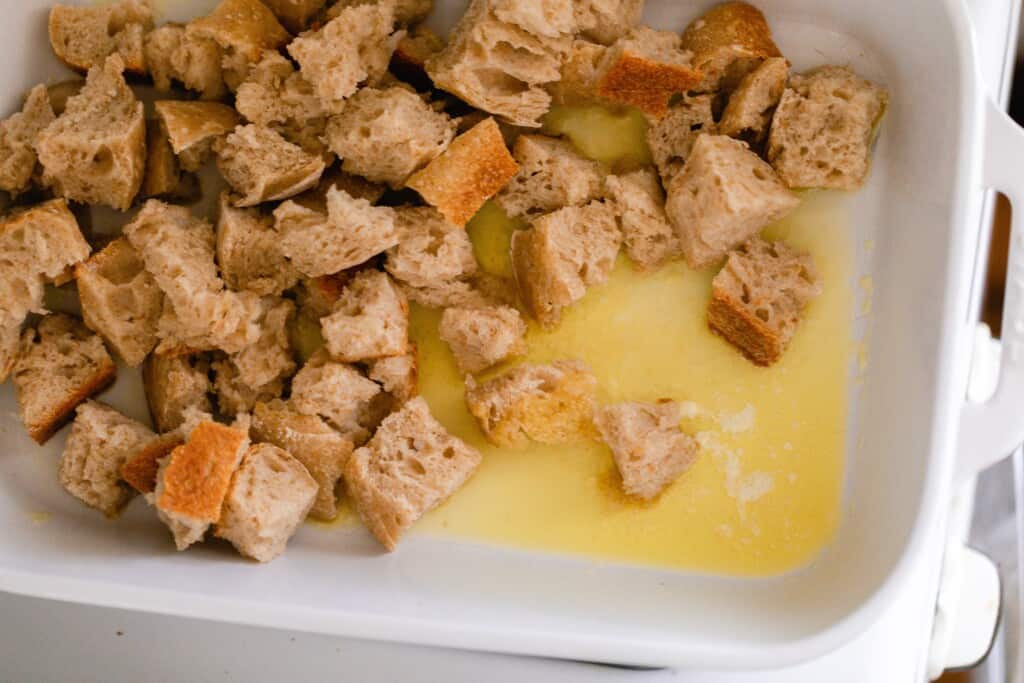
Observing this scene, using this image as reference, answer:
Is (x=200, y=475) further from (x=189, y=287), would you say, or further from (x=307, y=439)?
(x=189, y=287)

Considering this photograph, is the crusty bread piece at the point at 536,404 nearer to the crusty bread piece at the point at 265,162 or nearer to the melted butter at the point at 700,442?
the melted butter at the point at 700,442

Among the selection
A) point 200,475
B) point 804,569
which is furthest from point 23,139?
point 804,569

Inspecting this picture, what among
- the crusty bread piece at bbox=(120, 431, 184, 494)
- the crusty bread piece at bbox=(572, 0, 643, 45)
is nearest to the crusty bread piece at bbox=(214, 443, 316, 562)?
the crusty bread piece at bbox=(120, 431, 184, 494)

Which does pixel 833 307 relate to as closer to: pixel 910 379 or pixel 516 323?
pixel 910 379

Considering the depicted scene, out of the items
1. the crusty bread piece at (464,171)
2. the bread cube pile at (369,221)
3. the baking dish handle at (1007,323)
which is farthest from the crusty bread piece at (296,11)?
the baking dish handle at (1007,323)

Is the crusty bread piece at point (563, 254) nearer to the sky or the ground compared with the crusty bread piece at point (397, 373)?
nearer to the sky

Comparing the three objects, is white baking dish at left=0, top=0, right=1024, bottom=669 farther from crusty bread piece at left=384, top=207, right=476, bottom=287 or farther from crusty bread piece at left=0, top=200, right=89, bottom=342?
crusty bread piece at left=384, top=207, right=476, bottom=287

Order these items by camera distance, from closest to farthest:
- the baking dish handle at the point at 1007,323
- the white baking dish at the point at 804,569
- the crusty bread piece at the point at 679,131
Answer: the white baking dish at the point at 804,569 < the baking dish handle at the point at 1007,323 < the crusty bread piece at the point at 679,131
